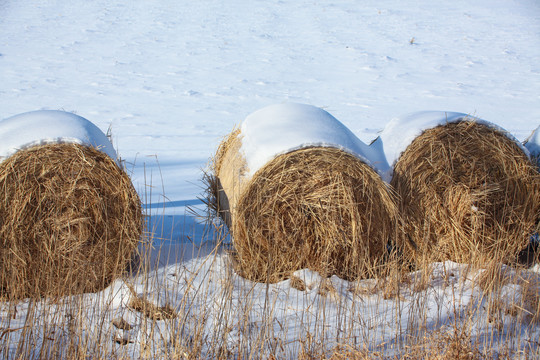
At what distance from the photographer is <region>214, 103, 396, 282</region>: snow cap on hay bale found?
152 inches

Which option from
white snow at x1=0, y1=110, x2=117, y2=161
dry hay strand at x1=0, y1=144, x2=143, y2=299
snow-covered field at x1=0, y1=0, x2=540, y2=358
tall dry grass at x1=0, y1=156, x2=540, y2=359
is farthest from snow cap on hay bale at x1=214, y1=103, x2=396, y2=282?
white snow at x1=0, y1=110, x2=117, y2=161

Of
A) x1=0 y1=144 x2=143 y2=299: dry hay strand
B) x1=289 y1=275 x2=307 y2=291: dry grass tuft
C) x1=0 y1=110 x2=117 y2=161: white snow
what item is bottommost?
x1=289 y1=275 x2=307 y2=291: dry grass tuft

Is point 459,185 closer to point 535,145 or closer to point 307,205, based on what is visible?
point 535,145

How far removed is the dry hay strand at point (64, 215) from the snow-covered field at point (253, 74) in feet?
0.91

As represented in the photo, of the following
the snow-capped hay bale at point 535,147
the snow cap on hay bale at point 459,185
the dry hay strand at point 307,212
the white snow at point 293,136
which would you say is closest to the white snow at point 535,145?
the snow-capped hay bale at point 535,147

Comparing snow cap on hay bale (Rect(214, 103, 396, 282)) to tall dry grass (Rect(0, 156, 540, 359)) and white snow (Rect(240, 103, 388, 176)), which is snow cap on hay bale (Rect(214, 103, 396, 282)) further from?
tall dry grass (Rect(0, 156, 540, 359))

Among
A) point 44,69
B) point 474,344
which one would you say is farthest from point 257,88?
→ point 474,344

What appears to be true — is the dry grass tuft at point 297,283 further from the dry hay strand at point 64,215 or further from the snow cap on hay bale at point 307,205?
the dry hay strand at point 64,215

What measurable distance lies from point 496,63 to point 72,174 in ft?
42.2

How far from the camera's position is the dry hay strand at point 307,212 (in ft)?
12.7

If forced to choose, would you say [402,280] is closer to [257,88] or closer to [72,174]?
[72,174]

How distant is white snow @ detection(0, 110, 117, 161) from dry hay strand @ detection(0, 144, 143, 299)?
A: 46 millimetres

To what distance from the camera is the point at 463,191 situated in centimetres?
423

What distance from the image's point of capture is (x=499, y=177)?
14.1 feet
